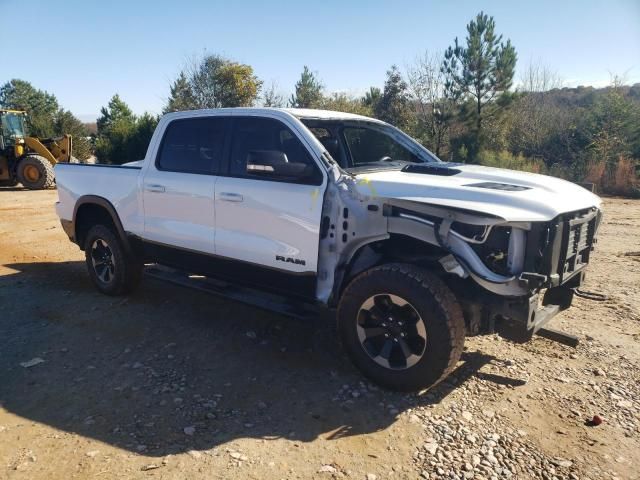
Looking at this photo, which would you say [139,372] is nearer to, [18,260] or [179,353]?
[179,353]

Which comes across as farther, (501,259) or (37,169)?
(37,169)

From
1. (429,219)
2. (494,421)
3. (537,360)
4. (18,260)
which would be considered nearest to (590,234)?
(537,360)

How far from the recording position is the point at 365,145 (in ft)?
14.8

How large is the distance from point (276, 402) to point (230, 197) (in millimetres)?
1728

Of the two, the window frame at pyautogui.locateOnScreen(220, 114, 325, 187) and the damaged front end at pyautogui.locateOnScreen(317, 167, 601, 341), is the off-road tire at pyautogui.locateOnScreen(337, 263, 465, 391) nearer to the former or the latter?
the damaged front end at pyautogui.locateOnScreen(317, 167, 601, 341)

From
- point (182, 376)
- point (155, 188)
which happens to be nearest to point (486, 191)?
point (182, 376)

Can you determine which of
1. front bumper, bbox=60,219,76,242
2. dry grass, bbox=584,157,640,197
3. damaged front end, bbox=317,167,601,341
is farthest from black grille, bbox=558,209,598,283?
dry grass, bbox=584,157,640,197

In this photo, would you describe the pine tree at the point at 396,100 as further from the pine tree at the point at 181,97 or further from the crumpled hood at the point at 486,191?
the crumpled hood at the point at 486,191

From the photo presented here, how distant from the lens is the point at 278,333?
4.50m

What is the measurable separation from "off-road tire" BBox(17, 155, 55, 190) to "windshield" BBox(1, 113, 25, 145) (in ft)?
3.91

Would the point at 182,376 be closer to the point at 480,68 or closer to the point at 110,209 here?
the point at 110,209

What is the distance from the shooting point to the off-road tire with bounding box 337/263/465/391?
3158 millimetres

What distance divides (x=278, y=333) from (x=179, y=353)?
90 cm

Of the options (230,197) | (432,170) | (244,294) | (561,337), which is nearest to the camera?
(561,337)
